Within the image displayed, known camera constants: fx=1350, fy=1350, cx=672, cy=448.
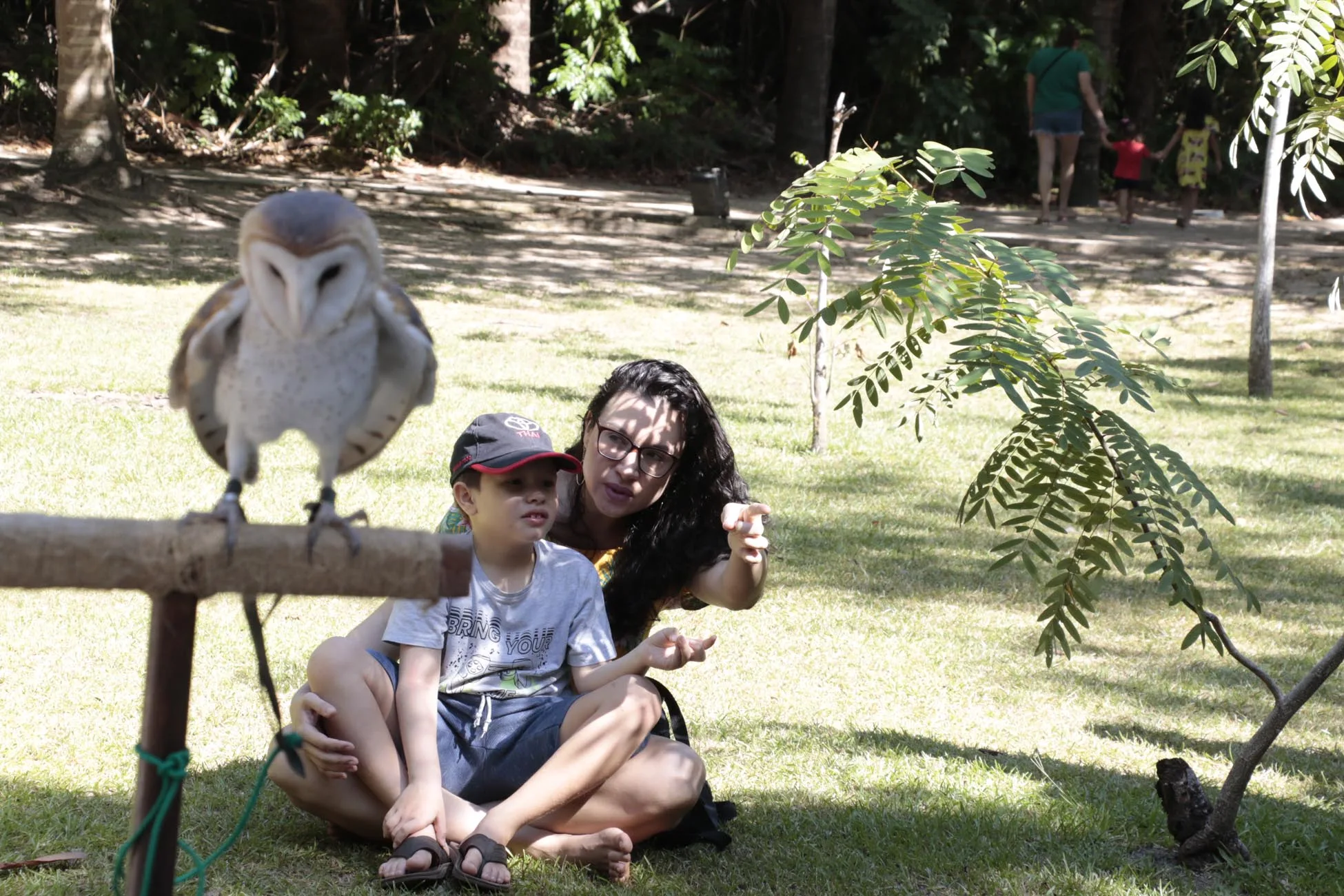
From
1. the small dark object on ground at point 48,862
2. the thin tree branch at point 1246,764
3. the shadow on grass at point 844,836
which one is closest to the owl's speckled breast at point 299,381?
the shadow on grass at point 844,836

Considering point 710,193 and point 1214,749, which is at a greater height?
point 710,193

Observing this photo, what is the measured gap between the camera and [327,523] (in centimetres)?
199

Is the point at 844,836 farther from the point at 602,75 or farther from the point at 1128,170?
the point at 602,75

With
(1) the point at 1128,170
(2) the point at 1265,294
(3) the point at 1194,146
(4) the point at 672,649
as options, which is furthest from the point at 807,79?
(4) the point at 672,649

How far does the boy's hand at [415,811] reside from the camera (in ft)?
10.8

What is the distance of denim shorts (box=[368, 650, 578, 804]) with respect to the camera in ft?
11.5

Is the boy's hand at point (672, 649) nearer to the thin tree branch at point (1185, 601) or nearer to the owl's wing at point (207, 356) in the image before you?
the thin tree branch at point (1185, 601)

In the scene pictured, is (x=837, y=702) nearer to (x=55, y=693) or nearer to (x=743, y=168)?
(x=55, y=693)

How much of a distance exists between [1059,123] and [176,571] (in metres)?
14.7

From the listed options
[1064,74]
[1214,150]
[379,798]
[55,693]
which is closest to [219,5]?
[1064,74]

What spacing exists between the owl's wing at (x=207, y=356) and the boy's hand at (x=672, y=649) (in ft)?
4.21

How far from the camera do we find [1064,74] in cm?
1499

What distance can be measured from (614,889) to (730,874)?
1.12 ft

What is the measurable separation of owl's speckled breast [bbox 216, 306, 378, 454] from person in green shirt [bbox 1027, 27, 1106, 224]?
1417 centimetres
